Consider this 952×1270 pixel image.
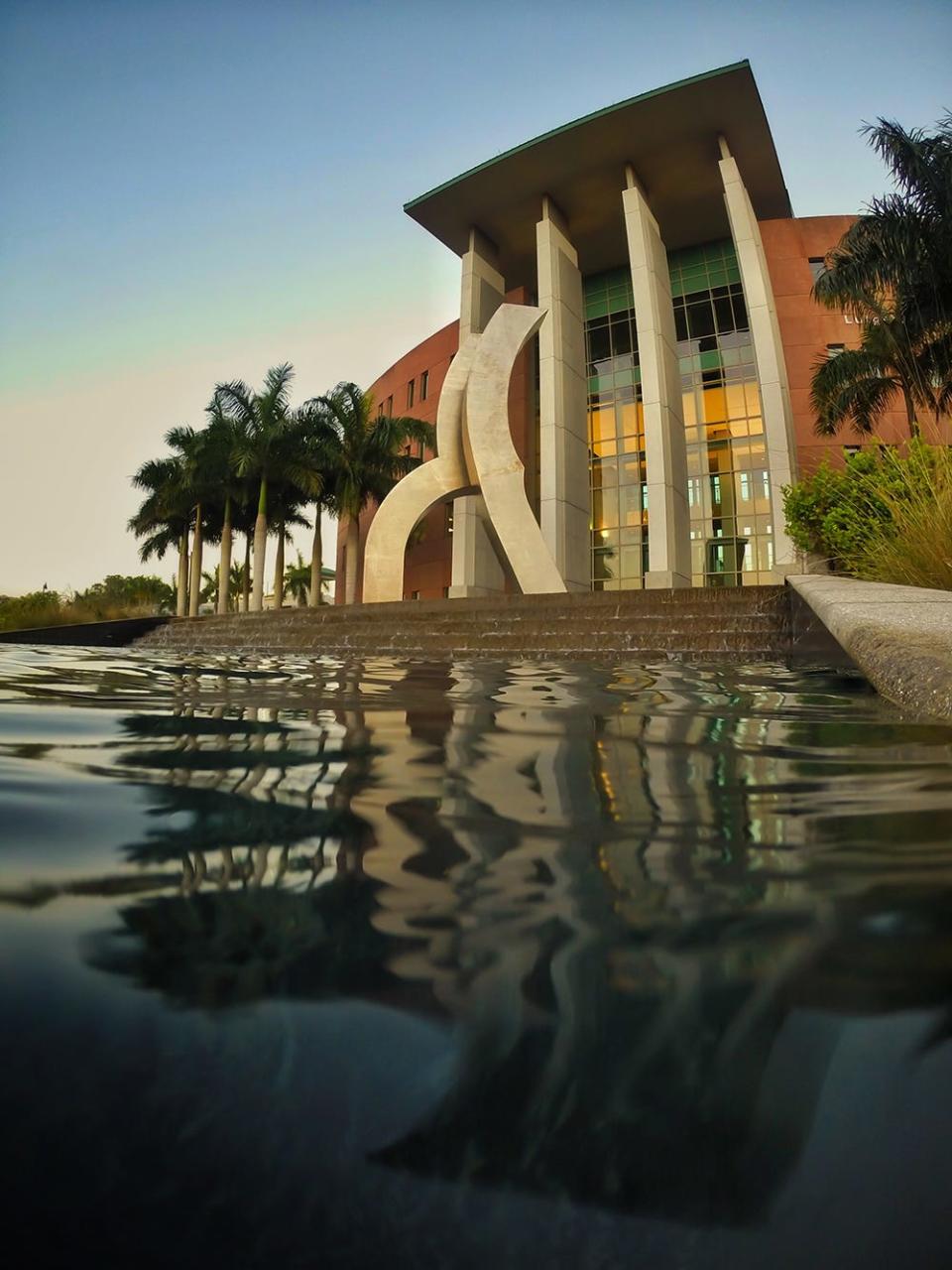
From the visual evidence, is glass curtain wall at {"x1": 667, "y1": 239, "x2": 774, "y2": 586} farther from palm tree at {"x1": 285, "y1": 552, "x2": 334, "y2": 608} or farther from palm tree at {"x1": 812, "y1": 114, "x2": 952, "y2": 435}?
palm tree at {"x1": 285, "y1": 552, "x2": 334, "y2": 608}

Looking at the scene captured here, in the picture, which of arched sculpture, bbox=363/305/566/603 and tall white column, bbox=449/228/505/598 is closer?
arched sculpture, bbox=363/305/566/603

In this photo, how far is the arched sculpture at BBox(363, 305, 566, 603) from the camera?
15797 millimetres

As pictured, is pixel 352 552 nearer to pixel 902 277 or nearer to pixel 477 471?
pixel 477 471

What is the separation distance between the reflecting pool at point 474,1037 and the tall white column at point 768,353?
64.9 ft

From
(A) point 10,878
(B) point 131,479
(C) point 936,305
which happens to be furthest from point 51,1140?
(B) point 131,479

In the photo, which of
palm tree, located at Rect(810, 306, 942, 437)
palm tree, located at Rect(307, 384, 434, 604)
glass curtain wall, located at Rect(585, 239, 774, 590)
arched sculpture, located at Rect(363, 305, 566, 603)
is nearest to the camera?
arched sculpture, located at Rect(363, 305, 566, 603)

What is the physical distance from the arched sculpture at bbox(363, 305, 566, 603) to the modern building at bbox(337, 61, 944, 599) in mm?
5182

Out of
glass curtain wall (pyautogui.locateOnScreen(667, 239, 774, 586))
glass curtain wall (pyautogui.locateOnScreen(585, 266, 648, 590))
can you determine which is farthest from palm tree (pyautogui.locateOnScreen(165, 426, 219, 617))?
Result: glass curtain wall (pyautogui.locateOnScreen(667, 239, 774, 586))

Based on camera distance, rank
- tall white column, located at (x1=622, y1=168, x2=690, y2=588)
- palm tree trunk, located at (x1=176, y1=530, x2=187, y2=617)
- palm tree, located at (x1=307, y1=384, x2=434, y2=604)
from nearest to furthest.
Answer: tall white column, located at (x1=622, y1=168, x2=690, y2=588)
palm tree, located at (x1=307, y1=384, x2=434, y2=604)
palm tree trunk, located at (x1=176, y1=530, x2=187, y2=617)

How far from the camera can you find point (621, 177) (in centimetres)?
2569

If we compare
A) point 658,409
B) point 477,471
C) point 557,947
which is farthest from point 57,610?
point 557,947

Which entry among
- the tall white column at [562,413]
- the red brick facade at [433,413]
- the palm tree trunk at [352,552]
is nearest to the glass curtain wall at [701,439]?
the red brick facade at [433,413]

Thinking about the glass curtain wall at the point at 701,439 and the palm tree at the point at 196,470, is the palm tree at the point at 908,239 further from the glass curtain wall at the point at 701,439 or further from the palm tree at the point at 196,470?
the palm tree at the point at 196,470

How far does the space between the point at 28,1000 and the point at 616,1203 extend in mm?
388
